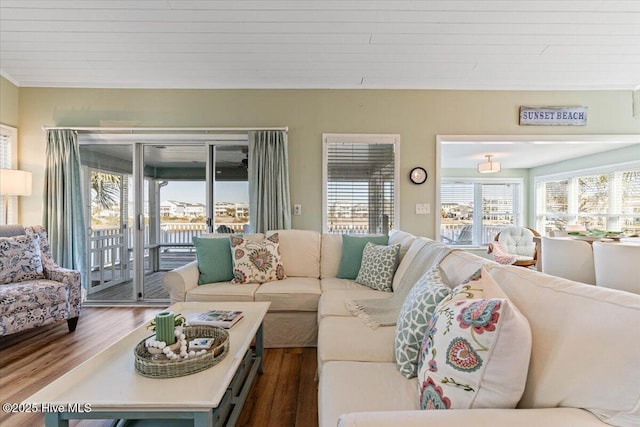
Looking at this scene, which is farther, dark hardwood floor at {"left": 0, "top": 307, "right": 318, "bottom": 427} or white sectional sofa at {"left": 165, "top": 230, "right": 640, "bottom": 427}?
dark hardwood floor at {"left": 0, "top": 307, "right": 318, "bottom": 427}

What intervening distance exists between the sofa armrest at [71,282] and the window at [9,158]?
1.21 metres

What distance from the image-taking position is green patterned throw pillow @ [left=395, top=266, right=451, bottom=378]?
49.2 inches

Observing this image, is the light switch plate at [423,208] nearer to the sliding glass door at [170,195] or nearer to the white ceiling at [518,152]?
the white ceiling at [518,152]

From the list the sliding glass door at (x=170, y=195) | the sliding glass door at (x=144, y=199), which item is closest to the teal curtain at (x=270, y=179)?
the sliding glass door at (x=144, y=199)

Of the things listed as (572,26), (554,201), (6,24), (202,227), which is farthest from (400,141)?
(554,201)

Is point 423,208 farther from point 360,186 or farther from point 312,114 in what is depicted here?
point 312,114

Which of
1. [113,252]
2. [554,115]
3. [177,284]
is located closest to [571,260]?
[554,115]

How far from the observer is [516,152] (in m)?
5.57

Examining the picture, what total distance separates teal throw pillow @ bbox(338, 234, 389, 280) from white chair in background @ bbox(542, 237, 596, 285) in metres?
1.30

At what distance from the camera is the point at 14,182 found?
3.19 m

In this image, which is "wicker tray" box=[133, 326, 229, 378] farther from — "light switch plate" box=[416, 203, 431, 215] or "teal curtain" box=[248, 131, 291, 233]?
"light switch plate" box=[416, 203, 431, 215]

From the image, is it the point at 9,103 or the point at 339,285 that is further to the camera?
the point at 9,103

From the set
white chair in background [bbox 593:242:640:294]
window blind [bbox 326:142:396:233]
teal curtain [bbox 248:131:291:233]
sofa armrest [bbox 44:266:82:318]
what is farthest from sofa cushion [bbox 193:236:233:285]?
white chair in background [bbox 593:242:640:294]

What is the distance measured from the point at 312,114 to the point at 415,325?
9.58 feet
